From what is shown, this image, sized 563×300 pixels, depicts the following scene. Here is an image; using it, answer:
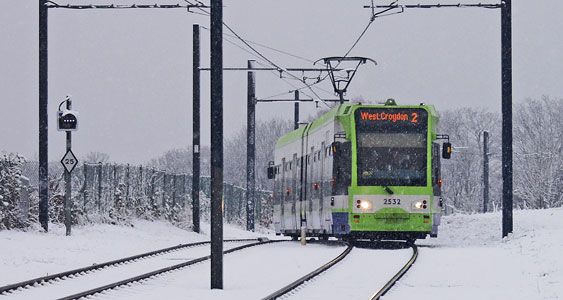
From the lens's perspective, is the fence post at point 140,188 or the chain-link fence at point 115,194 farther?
the fence post at point 140,188

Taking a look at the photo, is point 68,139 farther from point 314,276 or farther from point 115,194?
point 314,276

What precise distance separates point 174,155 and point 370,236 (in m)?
122

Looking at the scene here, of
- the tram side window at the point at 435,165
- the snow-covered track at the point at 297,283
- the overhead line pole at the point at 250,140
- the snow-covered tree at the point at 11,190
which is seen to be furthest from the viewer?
the overhead line pole at the point at 250,140

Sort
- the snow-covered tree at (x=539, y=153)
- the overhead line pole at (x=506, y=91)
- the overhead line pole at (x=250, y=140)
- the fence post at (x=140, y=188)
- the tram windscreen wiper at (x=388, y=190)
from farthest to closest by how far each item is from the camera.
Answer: the snow-covered tree at (x=539, y=153), the overhead line pole at (x=250, y=140), the fence post at (x=140, y=188), the overhead line pole at (x=506, y=91), the tram windscreen wiper at (x=388, y=190)

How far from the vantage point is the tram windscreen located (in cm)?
2600

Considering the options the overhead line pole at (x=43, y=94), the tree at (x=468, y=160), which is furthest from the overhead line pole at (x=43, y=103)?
the tree at (x=468, y=160)

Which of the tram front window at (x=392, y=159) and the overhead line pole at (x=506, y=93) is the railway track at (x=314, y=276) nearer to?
the tram front window at (x=392, y=159)

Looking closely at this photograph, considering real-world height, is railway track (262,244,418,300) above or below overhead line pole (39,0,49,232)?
Result: below

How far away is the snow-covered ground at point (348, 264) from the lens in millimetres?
15516

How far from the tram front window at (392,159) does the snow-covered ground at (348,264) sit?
67.0 inches

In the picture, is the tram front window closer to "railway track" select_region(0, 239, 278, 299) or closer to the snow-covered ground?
the snow-covered ground

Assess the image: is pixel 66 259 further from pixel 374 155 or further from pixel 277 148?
pixel 277 148

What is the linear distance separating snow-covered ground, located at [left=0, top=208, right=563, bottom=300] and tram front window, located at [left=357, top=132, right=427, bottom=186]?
1.70m

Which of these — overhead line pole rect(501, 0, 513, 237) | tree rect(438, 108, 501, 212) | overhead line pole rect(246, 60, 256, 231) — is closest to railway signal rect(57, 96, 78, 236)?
overhead line pole rect(501, 0, 513, 237)
